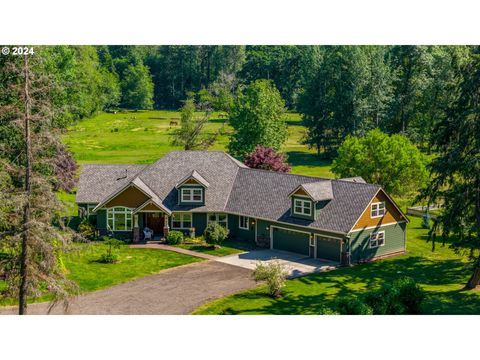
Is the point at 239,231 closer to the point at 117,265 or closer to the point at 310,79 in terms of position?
the point at 117,265

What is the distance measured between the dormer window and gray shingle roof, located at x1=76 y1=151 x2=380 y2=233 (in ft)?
1.96

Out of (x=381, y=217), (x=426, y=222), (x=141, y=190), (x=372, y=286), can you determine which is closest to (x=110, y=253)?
(x=141, y=190)

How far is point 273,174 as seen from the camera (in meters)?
55.0

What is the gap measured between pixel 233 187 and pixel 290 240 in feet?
26.9

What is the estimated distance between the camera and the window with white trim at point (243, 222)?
53344 millimetres

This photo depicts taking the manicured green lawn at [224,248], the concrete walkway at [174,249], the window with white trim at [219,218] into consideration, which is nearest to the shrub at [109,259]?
the concrete walkway at [174,249]

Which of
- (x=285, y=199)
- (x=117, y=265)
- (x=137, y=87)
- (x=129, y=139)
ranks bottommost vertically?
(x=117, y=265)

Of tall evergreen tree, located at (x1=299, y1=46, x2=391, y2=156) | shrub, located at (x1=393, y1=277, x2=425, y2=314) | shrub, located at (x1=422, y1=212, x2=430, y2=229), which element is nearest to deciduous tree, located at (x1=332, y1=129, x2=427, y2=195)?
shrub, located at (x1=422, y1=212, x2=430, y2=229)

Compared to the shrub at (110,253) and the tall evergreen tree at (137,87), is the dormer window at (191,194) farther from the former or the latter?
the tall evergreen tree at (137,87)

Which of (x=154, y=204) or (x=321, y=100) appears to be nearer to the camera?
(x=154, y=204)

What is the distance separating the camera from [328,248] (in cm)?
4775

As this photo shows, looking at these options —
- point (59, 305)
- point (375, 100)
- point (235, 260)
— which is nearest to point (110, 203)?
point (235, 260)

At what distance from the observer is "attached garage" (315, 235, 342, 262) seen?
155ft

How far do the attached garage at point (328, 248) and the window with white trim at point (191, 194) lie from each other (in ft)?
36.3
